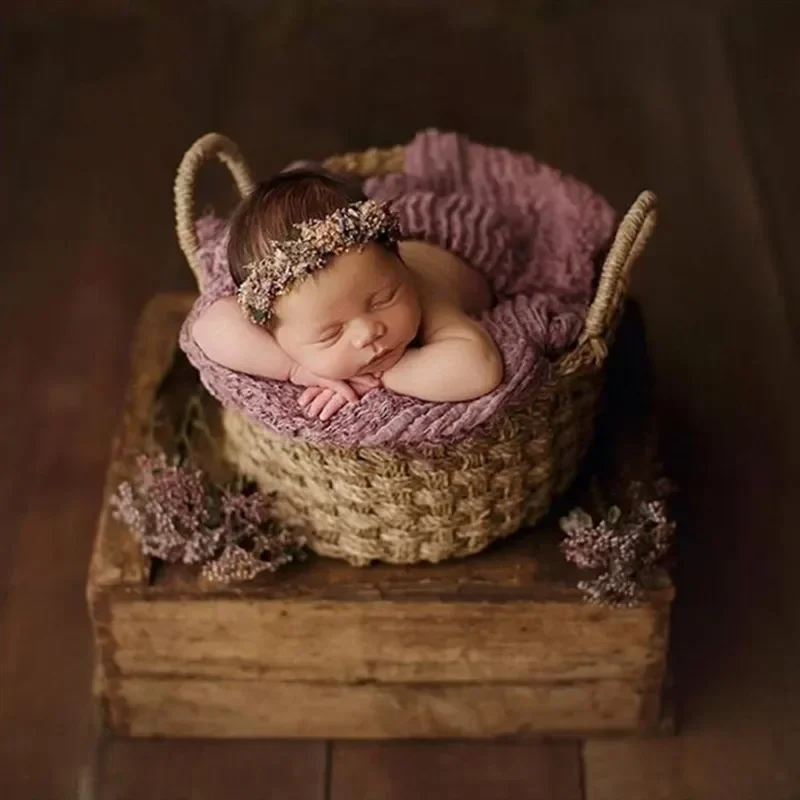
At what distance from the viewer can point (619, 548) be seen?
3.60ft

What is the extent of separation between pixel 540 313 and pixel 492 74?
3.14 feet

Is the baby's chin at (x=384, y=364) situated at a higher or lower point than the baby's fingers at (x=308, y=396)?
higher

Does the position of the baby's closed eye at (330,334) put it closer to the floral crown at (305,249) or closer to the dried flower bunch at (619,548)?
the floral crown at (305,249)

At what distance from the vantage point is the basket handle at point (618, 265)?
1.05 metres

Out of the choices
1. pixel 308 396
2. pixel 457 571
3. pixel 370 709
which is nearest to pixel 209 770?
pixel 370 709

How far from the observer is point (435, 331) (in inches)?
40.8

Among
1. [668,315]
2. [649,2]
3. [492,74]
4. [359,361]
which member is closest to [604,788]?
[359,361]

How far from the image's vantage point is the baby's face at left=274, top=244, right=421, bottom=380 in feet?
3.18

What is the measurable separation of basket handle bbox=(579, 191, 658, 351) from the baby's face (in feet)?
0.48

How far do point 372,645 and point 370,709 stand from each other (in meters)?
0.09

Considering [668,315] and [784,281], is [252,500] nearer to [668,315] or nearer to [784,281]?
[668,315]

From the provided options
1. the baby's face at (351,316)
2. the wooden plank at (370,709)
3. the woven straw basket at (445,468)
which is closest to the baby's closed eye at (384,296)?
the baby's face at (351,316)

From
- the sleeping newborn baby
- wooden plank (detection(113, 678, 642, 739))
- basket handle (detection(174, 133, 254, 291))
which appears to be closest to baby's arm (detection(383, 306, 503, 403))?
the sleeping newborn baby

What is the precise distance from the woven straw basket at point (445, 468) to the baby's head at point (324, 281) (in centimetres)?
8
